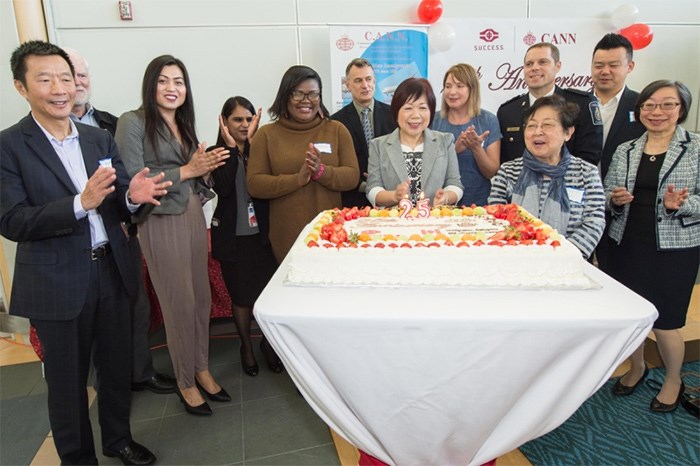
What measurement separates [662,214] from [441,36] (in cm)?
247

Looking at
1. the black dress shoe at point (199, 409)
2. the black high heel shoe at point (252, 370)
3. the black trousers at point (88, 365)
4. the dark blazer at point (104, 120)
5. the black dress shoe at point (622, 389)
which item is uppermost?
the dark blazer at point (104, 120)

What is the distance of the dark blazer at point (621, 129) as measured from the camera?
255 centimetres

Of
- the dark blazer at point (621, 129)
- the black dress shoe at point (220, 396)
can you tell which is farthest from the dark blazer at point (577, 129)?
the black dress shoe at point (220, 396)

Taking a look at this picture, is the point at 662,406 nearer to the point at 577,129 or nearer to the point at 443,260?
the point at 577,129

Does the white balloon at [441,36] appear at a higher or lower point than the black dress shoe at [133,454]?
higher

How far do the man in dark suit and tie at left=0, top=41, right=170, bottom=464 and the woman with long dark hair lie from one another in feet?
0.71

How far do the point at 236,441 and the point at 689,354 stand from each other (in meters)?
2.68

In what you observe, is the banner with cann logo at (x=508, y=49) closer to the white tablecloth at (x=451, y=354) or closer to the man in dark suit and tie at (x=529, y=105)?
the man in dark suit and tie at (x=529, y=105)

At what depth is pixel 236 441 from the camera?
212 centimetres

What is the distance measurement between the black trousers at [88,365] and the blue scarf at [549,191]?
174 cm

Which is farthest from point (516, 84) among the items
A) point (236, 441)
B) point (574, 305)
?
point (236, 441)

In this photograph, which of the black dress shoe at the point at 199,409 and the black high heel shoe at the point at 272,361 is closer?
the black dress shoe at the point at 199,409

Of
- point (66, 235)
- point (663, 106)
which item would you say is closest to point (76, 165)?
point (66, 235)

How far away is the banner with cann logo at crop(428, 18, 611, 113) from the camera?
400cm
